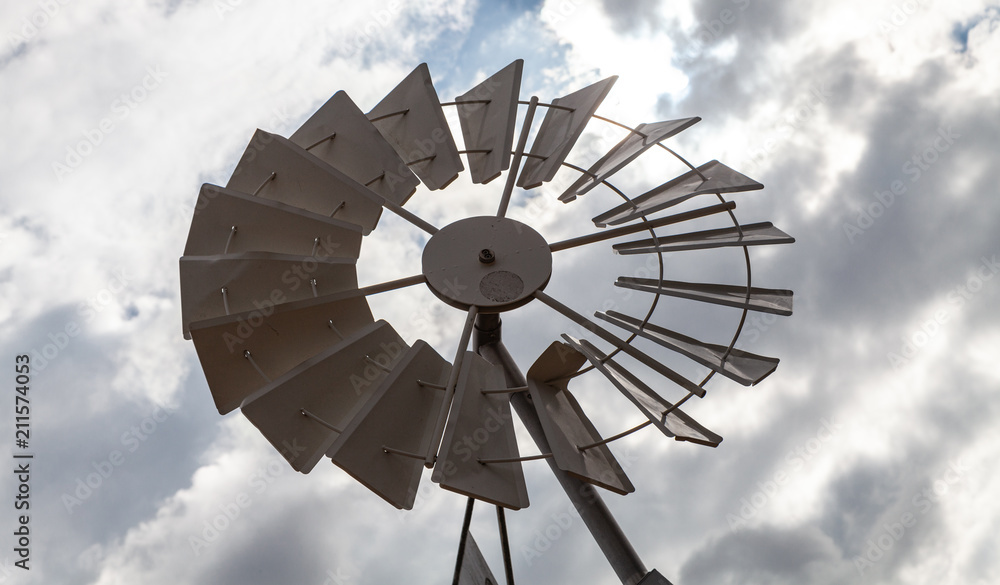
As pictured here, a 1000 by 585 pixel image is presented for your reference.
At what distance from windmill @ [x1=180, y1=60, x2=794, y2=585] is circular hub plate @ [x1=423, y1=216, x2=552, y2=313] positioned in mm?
17

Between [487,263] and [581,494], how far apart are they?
210 cm

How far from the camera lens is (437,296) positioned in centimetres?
659

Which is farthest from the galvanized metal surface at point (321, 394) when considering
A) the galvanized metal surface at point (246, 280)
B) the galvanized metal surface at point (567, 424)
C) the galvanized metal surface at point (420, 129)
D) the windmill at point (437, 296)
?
the galvanized metal surface at point (420, 129)

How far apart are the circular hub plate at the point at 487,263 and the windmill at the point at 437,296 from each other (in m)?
0.02

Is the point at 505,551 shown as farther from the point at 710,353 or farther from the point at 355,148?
the point at 355,148

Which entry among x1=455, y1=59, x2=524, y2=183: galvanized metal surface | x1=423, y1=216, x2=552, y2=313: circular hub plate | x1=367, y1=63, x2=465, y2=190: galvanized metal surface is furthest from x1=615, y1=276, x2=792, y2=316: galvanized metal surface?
x1=367, y1=63, x2=465, y2=190: galvanized metal surface

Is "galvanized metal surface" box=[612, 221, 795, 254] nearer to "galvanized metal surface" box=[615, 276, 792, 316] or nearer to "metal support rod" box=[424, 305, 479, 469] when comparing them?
"galvanized metal surface" box=[615, 276, 792, 316]

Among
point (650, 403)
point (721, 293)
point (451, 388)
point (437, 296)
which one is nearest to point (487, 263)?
point (437, 296)

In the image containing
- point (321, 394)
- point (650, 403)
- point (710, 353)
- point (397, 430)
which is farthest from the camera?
point (710, 353)

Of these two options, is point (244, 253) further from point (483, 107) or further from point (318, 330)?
point (483, 107)

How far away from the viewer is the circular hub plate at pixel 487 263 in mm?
6520

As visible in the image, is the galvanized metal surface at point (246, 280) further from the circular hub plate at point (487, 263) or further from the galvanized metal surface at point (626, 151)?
the galvanized metal surface at point (626, 151)

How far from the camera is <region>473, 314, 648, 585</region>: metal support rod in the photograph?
6078 millimetres

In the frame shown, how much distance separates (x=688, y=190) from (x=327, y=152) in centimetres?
352
